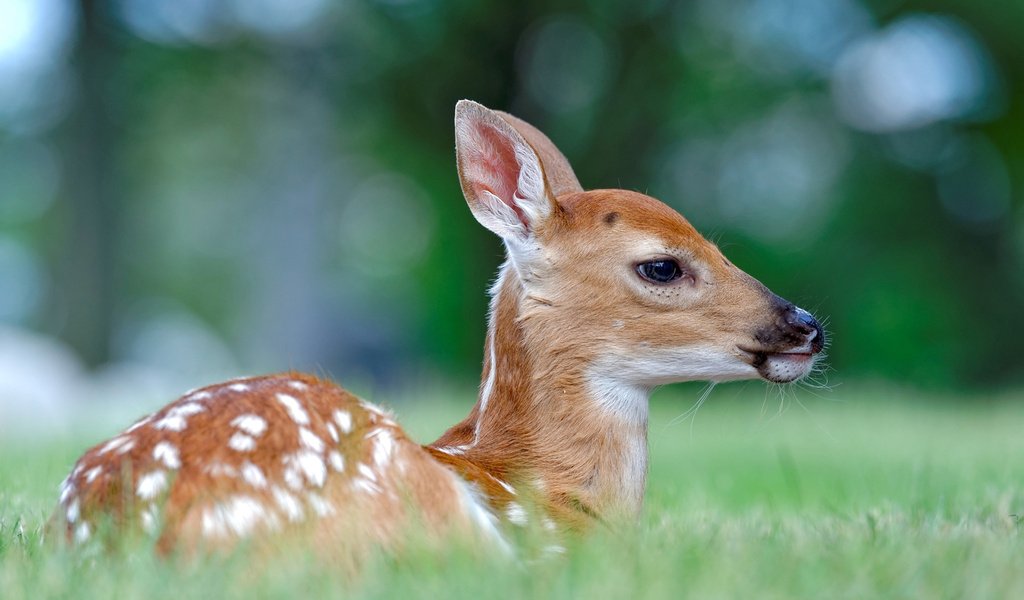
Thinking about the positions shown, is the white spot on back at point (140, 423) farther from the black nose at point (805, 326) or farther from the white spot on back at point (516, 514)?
the black nose at point (805, 326)

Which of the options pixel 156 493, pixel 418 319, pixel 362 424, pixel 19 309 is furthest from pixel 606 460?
pixel 19 309

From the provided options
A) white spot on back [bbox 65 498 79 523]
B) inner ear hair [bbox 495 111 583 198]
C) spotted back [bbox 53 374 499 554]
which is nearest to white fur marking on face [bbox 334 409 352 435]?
spotted back [bbox 53 374 499 554]

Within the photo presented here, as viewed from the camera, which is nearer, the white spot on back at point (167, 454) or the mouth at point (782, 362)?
the white spot on back at point (167, 454)

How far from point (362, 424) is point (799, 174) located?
1406 centimetres

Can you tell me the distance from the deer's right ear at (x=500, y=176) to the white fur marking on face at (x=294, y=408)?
989 mm

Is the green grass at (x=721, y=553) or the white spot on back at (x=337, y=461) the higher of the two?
the white spot on back at (x=337, y=461)

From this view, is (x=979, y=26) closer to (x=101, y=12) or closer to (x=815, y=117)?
(x=815, y=117)

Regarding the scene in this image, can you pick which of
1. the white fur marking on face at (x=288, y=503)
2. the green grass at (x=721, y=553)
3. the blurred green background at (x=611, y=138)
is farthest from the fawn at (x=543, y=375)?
the blurred green background at (x=611, y=138)

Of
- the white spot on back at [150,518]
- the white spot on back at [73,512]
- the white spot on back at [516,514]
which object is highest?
the white spot on back at [150,518]

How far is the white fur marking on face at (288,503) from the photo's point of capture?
2.77m

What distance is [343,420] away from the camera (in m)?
3.08

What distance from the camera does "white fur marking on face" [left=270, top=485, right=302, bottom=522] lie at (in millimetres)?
2768

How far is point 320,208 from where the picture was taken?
16453 millimetres

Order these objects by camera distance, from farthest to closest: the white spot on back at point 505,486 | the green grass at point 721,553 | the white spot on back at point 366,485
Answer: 1. the white spot on back at point 505,486
2. the white spot on back at point 366,485
3. the green grass at point 721,553
